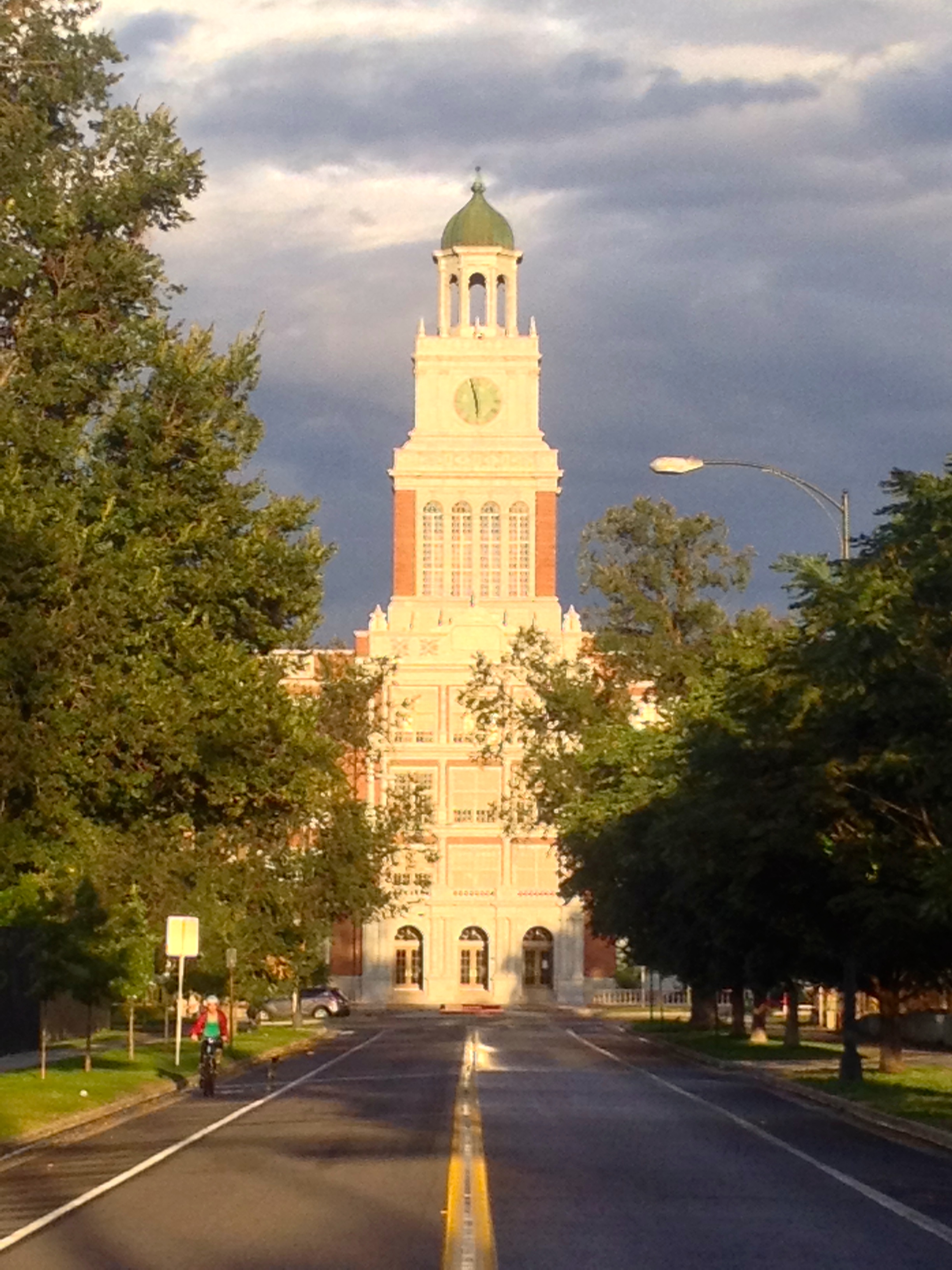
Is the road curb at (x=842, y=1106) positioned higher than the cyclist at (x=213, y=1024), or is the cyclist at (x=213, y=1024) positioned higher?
the cyclist at (x=213, y=1024)

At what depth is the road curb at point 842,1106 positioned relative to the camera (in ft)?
85.8

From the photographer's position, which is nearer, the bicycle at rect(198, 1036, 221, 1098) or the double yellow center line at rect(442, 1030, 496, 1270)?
the double yellow center line at rect(442, 1030, 496, 1270)

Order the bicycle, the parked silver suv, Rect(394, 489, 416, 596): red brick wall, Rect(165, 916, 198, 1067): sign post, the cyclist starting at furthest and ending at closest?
Rect(394, 489, 416, 596): red brick wall, the parked silver suv, Rect(165, 916, 198, 1067): sign post, the cyclist, the bicycle

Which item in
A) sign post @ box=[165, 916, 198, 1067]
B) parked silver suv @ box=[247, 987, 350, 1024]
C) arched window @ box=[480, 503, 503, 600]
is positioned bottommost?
parked silver suv @ box=[247, 987, 350, 1024]

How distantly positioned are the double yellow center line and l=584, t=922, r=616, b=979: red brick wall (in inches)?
3146

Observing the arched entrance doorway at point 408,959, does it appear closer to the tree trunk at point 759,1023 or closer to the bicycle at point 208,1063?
the tree trunk at point 759,1023

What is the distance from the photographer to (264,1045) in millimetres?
55781

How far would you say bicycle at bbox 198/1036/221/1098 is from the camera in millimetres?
34156

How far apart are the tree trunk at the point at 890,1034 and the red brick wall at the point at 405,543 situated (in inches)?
2878

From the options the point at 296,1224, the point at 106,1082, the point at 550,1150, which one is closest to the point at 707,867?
the point at 106,1082

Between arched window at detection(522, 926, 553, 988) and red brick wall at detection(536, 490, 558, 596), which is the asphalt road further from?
red brick wall at detection(536, 490, 558, 596)

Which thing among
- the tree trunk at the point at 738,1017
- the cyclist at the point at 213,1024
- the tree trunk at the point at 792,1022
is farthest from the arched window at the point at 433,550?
the cyclist at the point at 213,1024

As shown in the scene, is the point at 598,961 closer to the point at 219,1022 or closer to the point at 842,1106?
the point at 219,1022

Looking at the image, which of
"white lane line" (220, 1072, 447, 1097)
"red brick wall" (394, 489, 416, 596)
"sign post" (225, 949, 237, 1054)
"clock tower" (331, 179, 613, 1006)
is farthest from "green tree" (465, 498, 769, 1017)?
"red brick wall" (394, 489, 416, 596)
